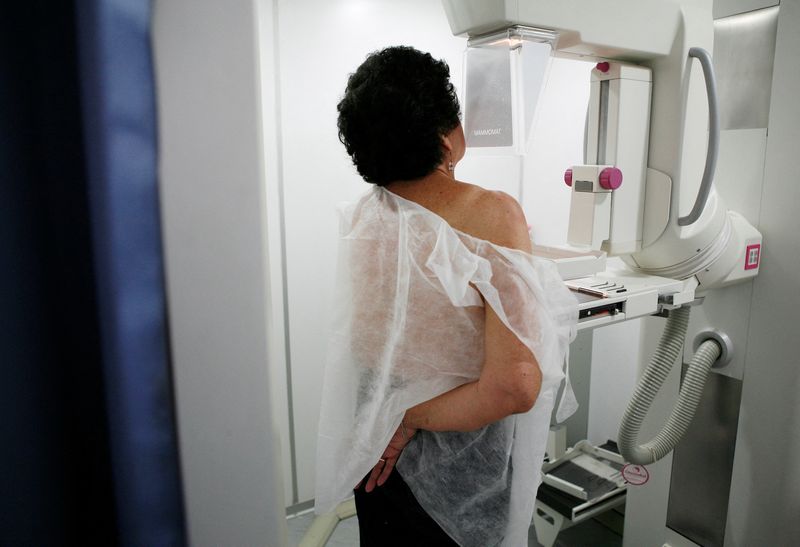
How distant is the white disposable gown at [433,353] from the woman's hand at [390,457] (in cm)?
2

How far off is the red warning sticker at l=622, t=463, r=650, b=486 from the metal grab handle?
93 centimetres

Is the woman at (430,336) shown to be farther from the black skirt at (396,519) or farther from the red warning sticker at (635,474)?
the red warning sticker at (635,474)

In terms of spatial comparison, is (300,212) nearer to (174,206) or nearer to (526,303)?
(526,303)

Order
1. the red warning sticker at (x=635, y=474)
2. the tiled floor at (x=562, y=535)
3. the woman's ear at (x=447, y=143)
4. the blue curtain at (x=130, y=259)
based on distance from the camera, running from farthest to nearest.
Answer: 1. the tiled floor at (x=562, y=535)
2. the red warning sticker at (x=635, y=474)
3. the woman's ear at (x=447, y=143)
4. the blue curtain at (x=130, y=259)

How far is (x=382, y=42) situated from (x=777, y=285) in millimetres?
1906

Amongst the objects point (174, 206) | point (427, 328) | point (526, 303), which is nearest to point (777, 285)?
point (526, 303)

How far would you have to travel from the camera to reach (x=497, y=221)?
102 cm

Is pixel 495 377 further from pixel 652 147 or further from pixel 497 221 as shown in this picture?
pixel 652 147

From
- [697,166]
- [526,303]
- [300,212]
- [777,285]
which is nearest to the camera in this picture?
[526,303]

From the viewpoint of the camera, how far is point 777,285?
1.55 m

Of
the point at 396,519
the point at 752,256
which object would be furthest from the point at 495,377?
the point at 752,256

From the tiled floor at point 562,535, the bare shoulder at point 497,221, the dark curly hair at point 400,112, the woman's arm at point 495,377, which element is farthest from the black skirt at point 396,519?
the tiled floor at point 562,535

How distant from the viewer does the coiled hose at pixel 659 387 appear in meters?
1.57

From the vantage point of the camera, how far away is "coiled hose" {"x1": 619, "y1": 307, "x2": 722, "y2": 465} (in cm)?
157
